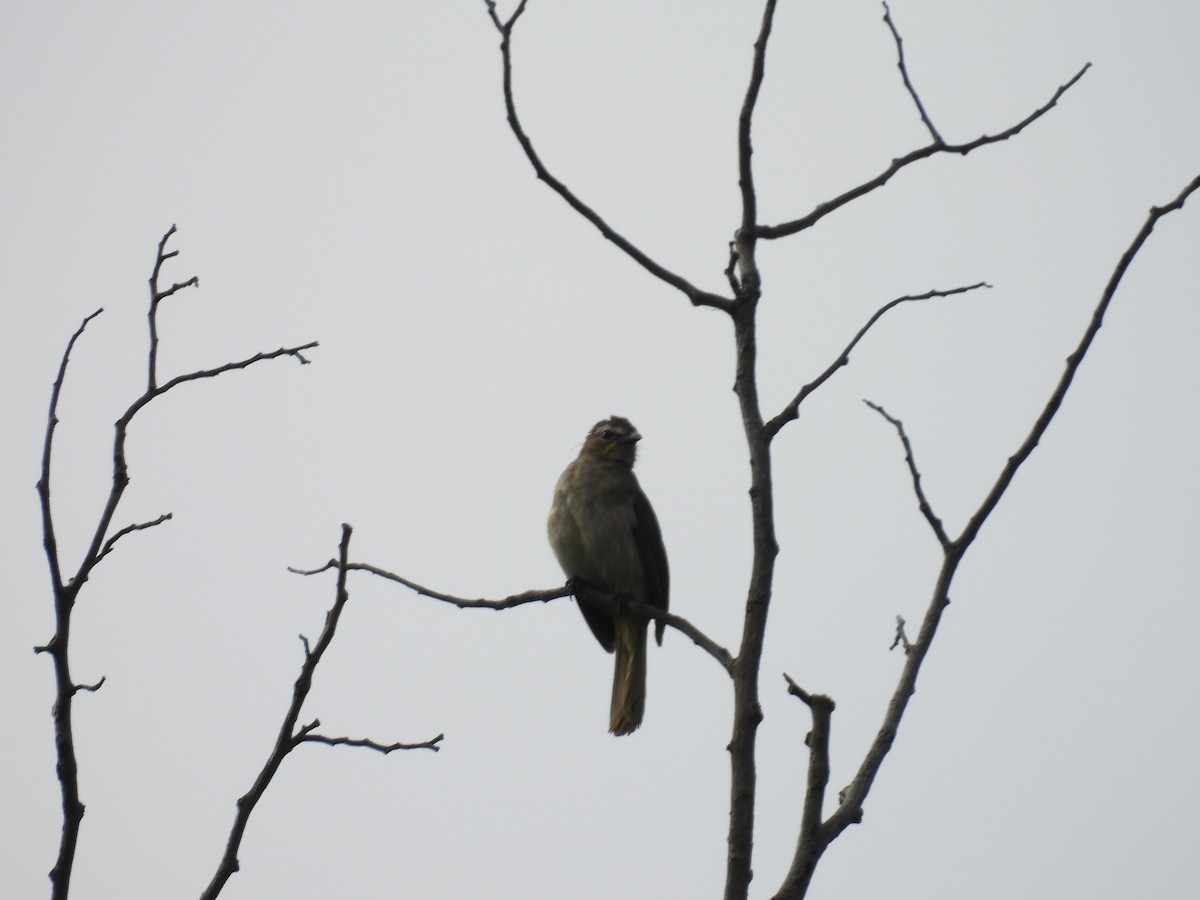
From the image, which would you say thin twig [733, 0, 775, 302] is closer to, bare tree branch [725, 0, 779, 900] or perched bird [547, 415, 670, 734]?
bare tree branch [725, 0, 779, 900]

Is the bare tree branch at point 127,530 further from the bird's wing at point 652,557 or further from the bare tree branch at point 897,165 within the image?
the bird's wing at point 652,557

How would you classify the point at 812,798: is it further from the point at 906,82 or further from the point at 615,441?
the point at 615,441

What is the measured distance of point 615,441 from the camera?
8.45 meters

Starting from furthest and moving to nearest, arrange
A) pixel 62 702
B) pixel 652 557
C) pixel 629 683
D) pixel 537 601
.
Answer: pixel 652 557
pixel 629 683
pixel 537 601
pixel 62 702

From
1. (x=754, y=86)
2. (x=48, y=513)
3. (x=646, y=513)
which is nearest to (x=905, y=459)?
(x=754, y=86)

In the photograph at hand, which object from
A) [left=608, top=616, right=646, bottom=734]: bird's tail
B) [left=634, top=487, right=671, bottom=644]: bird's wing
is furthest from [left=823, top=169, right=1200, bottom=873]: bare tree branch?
[left=634, top=487, right=671, bottom=644]: bird's wing

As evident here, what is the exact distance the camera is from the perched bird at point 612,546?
7.55m

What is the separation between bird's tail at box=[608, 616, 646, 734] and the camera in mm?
7012

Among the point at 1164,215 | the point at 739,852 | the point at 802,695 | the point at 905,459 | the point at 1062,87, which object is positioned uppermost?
the point at 1062,87

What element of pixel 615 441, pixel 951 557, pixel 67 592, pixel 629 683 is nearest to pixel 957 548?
pixel 951 557

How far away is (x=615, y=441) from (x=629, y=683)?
1905 millimetres

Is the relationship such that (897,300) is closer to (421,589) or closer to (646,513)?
(421,589)

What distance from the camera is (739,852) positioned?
3.01 metres

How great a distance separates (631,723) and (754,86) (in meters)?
4.37
